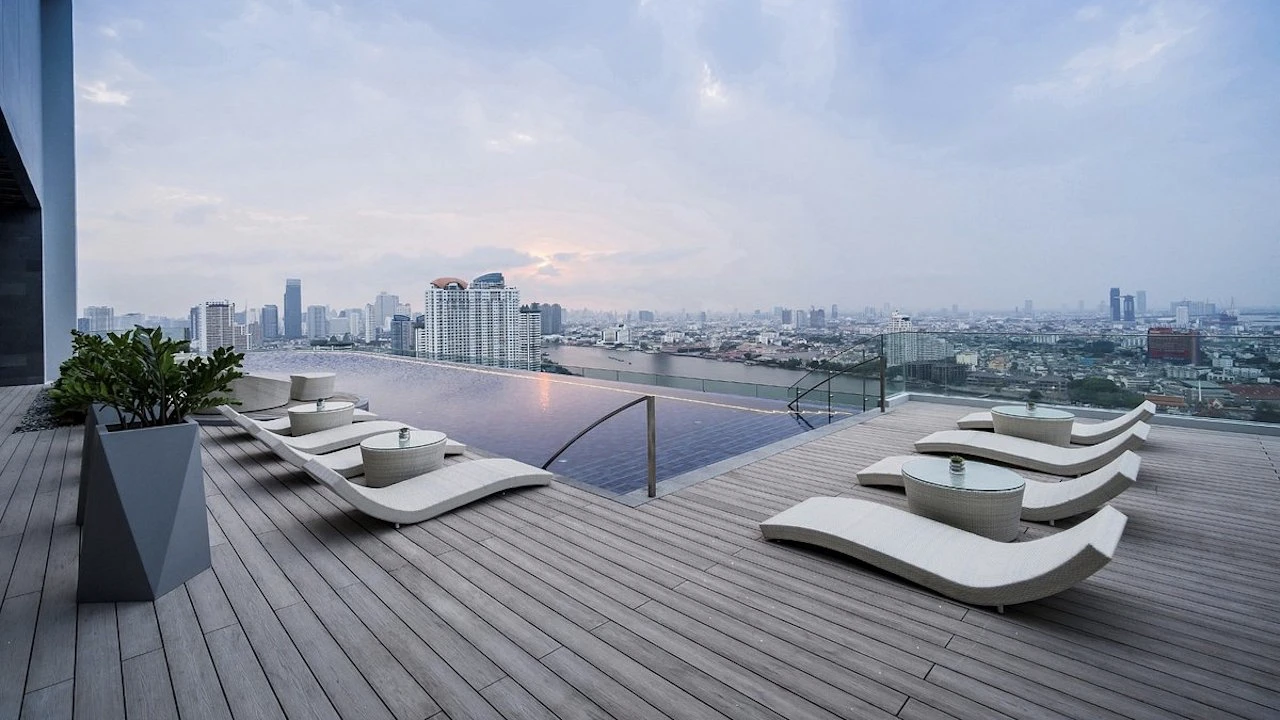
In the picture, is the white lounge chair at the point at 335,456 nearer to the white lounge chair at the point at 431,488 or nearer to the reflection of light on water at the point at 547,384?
the white lounge chair at the point at 431,488

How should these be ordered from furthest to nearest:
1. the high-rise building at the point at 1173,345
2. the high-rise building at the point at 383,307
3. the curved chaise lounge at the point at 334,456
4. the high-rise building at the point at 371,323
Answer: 1. the high-rise building at the point at 383,307
2. the high-rise building at the point at 371,323
3. the high-rise building at the point at 1173,345
4. the curved chaise lounge at the point at 334,456

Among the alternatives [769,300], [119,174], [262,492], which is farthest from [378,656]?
[769,300]

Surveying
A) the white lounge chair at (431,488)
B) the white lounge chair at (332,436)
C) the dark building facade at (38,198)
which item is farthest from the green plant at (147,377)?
the dark building facade at (38,198)

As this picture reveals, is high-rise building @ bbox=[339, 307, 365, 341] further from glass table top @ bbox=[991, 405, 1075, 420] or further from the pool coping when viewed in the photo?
glass table top @ bbox=[991, 405, 1075, 420]

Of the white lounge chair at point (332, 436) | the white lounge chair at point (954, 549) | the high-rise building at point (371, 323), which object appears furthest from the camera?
the high-rise building at point (371, 323)

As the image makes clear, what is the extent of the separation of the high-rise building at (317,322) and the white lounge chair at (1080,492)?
61.7 feet

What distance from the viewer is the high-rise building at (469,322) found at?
15297mm

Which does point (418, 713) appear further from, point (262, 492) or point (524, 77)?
point (524, 77)

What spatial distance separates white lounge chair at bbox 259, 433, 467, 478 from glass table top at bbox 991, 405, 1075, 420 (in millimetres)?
5280

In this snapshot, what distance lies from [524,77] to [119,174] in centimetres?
1027

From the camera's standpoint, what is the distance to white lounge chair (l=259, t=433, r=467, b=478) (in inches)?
137

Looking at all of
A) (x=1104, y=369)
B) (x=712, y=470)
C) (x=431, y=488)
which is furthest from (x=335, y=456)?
(x=1104, y=369)

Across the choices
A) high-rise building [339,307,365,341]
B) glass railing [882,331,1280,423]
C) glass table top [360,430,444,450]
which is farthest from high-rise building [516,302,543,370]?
glass table top [360,430,444,450]

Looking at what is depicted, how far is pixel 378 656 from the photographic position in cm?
191
